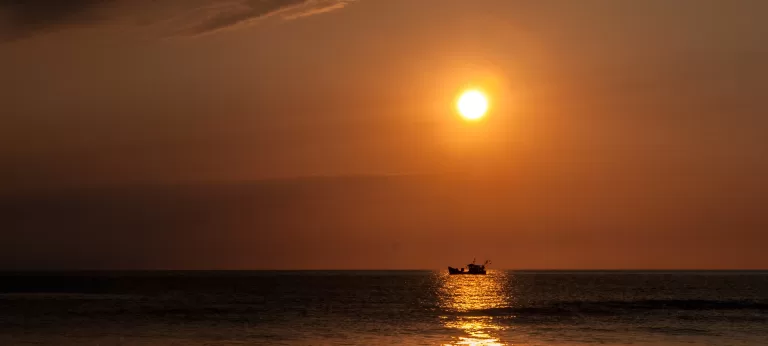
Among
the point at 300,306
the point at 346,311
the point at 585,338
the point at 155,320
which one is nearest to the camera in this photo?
the point at 585,338

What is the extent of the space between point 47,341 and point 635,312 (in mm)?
53742

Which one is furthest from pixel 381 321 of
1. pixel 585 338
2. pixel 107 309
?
pixel 107 309

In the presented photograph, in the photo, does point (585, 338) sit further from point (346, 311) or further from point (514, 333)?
point (346, 311)

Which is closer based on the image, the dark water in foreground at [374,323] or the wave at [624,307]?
the dark water in foreground at [374,323]

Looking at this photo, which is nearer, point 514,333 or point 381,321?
point 514,333

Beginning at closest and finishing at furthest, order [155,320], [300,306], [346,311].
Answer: [155,320] < [346,311] < [300,306]

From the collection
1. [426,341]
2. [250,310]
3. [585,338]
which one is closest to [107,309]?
[250,310]

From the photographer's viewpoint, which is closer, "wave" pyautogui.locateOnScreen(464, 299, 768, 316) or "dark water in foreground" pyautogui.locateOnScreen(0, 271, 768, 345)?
"dark water in foreground" pyautogui.locateOnScreen(0, 271, 768, 345)

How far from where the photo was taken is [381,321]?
71.4m

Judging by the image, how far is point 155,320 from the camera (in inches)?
2790

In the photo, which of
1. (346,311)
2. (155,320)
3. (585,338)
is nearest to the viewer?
(585,338)

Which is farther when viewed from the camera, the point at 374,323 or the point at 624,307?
the point at 624,307

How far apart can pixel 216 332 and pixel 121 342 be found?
8.10m

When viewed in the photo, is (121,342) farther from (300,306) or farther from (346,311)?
(300,306)
